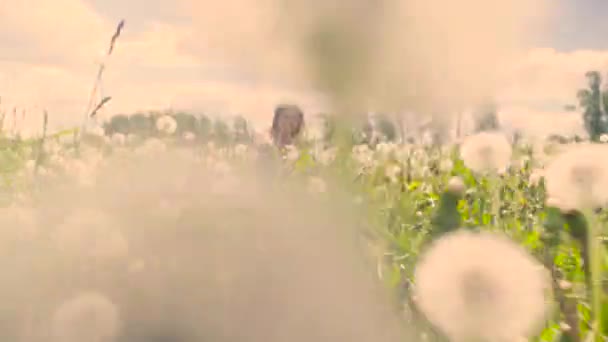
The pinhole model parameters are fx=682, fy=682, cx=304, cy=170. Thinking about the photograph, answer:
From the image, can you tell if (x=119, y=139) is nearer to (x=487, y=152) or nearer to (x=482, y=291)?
(x=487, y=152)

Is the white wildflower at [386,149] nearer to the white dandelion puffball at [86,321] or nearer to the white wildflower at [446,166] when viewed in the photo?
the white wildflower at [446,166]

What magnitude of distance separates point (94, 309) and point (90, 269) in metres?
0.07

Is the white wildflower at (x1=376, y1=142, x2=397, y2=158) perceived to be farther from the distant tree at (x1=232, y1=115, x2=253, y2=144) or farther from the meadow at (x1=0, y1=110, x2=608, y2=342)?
the meadow at (x1=0, y1=110, x2=608, y2=342)

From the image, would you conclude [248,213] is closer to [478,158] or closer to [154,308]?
[154,308]

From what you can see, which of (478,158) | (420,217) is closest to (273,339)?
(478,158)

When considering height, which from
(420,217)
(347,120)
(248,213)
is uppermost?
(347,120)

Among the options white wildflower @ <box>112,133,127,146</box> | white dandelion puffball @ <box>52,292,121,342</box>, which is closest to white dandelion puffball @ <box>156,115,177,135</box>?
white wildflower @ <box>112,133,127,146</box>

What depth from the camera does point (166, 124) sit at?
275 cm

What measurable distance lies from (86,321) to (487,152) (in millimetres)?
1215

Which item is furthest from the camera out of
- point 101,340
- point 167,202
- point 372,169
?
point 372,169

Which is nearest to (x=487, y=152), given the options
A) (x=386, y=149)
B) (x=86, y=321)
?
(x=86, y=321)

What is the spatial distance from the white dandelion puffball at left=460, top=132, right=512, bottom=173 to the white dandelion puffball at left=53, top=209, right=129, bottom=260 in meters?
1.09

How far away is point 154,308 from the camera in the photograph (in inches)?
27.7

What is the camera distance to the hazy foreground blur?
0.70m
